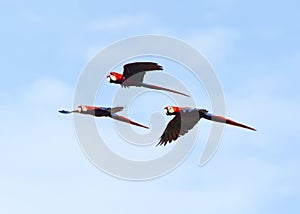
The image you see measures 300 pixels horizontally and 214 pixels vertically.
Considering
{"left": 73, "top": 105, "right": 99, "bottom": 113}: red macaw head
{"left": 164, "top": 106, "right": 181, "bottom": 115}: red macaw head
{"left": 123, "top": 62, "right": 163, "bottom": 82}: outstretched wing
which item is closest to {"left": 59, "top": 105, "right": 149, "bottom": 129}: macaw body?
{"left": 73, "top": 105, "right": 99, "bottom": 113}: red macaw head

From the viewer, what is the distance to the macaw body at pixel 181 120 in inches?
1741

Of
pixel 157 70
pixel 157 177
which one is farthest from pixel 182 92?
pixel 157 177

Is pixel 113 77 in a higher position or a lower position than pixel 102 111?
higher

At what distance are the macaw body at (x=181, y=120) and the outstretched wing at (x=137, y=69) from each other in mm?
2312

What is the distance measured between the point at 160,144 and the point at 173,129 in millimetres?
1273

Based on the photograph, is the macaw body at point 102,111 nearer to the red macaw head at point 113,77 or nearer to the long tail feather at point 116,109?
the long tail feather at point 116,109

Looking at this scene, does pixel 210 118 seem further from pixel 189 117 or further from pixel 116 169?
pixel 116 169

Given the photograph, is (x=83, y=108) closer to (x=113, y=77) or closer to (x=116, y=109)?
(x=113, y=77)

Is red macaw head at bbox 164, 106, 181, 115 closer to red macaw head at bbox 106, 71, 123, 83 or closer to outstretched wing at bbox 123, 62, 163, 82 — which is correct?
outstretched wing at bbox 123, 62, 163, 82

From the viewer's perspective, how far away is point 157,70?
43.9 metres

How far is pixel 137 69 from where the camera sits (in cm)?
4591

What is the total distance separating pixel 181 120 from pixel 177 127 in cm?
54

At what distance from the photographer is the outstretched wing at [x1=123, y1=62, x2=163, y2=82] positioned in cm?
4503

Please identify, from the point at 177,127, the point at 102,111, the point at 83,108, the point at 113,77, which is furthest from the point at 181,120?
the point at 83,108
